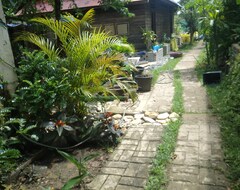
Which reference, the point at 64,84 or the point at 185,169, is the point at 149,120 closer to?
the point at 185,169

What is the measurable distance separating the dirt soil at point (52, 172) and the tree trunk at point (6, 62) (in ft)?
3.65

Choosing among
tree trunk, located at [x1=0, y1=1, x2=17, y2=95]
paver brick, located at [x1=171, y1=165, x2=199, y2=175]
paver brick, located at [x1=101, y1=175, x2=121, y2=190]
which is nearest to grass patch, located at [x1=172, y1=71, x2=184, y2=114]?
paver brick, located at [x1=171, y1=165, x2=199, y2=175]

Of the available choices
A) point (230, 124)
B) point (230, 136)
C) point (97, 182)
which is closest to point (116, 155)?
point (97, 182)

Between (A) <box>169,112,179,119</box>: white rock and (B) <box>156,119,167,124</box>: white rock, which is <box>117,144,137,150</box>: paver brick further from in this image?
(A) <box>169,112,179,119</box>: white rock

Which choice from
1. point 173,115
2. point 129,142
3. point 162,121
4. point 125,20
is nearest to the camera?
point 129,142

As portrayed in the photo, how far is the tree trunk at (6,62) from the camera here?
2.98m

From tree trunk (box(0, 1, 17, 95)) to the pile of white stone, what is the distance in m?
1.69

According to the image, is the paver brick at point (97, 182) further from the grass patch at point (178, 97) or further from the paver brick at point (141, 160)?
the grass patch at point (178, 97)

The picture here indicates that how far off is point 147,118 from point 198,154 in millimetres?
1419

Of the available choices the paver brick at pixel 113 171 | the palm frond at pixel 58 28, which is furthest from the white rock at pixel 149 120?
the palm frond at pixel 58 28

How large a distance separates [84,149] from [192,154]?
146 cm

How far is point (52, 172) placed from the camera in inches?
106

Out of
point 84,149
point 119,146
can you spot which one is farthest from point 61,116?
point 119,146

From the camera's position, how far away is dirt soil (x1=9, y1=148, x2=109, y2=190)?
2.47 meters
